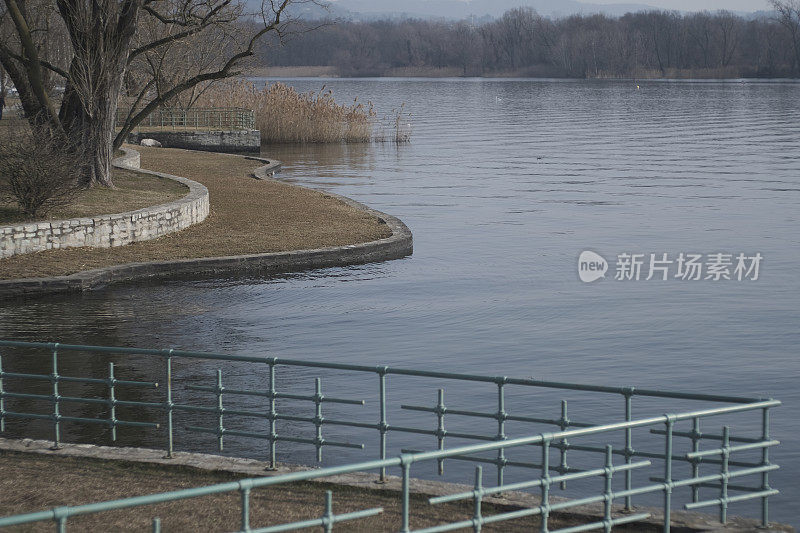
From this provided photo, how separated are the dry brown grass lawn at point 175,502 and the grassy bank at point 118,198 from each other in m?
12.1

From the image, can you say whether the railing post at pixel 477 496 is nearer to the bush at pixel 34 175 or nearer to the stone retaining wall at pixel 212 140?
the bush at pixel 34 175

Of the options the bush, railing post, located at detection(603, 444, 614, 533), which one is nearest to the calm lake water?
railing post, located at detection(603, 444, 614, 533)

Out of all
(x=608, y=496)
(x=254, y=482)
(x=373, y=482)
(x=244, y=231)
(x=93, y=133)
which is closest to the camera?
(x=254, y=482)

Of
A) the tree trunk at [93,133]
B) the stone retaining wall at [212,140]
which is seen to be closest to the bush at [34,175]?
the tree trunk at [93,133]

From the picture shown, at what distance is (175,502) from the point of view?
24.6 ft

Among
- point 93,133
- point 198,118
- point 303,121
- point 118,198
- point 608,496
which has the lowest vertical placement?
point 118,198

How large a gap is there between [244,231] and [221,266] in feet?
9.90

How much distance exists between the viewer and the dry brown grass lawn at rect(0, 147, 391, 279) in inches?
728

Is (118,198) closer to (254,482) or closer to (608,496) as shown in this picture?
(608,496)

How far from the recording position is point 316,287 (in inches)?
711

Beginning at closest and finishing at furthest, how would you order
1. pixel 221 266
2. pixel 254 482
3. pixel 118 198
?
pixel 254 482 < pixel 221 266 < pixel 118 198

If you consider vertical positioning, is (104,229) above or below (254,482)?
below

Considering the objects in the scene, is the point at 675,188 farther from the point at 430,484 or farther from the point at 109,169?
the point at 430,484

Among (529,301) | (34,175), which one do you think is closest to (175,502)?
(529,301)
